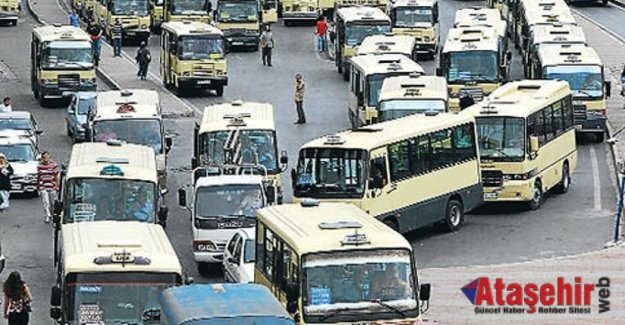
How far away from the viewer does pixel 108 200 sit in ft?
124

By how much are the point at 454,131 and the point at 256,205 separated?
647cm

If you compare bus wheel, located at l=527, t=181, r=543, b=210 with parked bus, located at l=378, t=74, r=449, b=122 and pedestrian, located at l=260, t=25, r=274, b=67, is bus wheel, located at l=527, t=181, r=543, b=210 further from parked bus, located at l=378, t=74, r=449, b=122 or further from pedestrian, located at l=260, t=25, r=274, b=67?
pedestrian, located at l=260, t=25, r=274, b=67

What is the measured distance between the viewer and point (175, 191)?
157ft

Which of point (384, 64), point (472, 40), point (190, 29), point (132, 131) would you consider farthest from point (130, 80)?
point (132, 131)

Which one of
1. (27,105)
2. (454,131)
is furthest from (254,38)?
(454,131)

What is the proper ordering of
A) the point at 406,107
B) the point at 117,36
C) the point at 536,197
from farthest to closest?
the point at 117,36, the point at 406,107, the point at 536,197

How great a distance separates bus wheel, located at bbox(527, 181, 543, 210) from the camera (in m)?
44.8

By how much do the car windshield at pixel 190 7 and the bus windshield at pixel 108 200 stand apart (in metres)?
38.0

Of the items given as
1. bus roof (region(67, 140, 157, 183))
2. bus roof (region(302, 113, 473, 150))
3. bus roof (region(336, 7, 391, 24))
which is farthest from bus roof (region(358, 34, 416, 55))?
bus roof (region(67, 140, 157, 183))

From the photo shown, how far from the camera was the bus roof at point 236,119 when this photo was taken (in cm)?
4444

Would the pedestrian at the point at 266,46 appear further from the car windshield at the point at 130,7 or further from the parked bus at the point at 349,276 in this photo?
the parked bus at the point at 349,276

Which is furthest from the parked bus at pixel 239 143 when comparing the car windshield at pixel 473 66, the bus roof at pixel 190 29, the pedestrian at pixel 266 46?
the pedestrian at pixel 266 46

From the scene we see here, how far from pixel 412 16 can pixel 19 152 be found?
26.7m

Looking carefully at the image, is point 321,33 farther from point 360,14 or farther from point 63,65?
point 63,65
